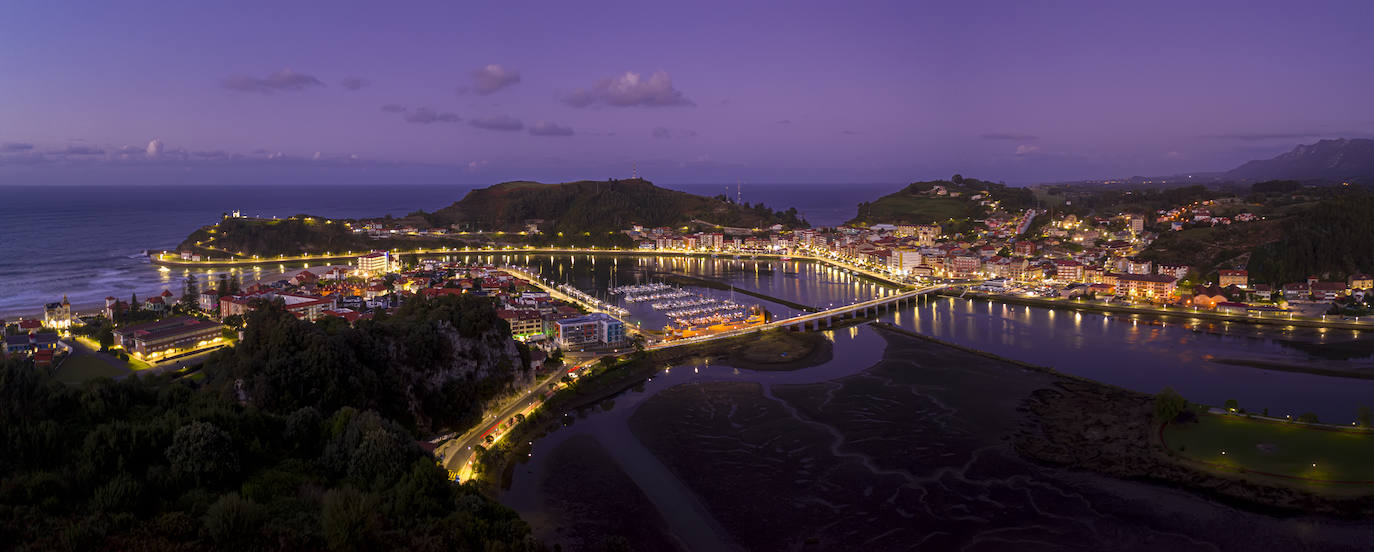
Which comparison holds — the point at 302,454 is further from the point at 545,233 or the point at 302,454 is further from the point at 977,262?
the point at 545,233

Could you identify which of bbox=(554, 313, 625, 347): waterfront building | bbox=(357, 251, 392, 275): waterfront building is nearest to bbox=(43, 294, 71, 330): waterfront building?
bbox=(554, 313, 625, 347): waterfront building

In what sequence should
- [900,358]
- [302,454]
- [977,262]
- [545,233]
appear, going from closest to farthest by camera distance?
[302,454], [900,358], [977,262], [545,233]

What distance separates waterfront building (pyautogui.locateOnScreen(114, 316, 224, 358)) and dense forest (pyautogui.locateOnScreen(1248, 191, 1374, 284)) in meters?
30.1

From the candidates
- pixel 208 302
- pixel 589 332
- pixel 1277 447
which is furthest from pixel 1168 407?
pixel 208 302

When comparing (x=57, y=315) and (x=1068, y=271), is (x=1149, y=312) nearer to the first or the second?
(x=1068, y=271)

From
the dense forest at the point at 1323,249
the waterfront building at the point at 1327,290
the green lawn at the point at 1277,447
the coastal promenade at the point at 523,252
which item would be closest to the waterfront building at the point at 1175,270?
the dense forest at the point at 1323,249

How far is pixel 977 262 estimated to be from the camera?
30578mm

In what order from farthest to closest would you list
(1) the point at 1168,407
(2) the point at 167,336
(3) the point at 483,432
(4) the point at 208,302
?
1. (4) the point at 208,302
2. (2) the point at 167,336
3. (3) the point at 483,432
4. (1) the point at 1168,407

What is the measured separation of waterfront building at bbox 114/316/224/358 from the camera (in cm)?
1452

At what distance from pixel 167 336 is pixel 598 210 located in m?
36.1

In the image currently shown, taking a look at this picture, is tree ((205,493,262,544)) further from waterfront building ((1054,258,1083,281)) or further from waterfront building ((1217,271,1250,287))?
waterfront building ((1054,258,1083,281))

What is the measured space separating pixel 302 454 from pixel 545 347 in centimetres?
968

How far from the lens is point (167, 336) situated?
14.9 metres

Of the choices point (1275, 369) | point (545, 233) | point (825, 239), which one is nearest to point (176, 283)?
point (545, 233)
